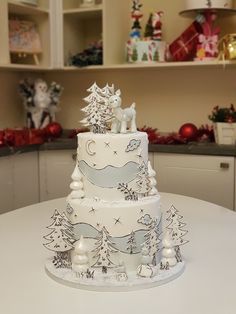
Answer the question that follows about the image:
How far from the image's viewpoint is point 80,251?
1.23 metres

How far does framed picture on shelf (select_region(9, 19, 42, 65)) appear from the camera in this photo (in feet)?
10.7

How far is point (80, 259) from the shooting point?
1224mm

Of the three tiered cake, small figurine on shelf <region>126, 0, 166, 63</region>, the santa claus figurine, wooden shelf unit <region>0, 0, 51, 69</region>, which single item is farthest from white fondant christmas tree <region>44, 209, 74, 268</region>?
the santa claus figurine

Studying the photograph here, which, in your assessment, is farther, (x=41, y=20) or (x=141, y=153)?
(x=41, y=20)

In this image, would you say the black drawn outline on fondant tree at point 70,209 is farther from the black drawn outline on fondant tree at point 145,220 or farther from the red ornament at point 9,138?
the red ornament at point 9,138

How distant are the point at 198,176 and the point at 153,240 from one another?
164 cm

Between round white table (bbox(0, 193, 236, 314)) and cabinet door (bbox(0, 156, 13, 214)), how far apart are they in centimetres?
115

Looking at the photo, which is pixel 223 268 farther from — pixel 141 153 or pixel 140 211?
pixel 141 153

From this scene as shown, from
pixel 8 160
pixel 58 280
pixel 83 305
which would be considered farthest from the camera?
pixel 8 160

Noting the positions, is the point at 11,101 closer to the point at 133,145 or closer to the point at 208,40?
the point at 208,40

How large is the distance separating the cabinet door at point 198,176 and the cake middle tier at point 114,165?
153 centimetres

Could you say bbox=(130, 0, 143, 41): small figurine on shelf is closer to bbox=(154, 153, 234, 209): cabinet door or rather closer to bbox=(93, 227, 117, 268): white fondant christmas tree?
bbox=(154, 153, 234, 209): cabinet door

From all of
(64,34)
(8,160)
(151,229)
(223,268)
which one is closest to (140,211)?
(151,229)

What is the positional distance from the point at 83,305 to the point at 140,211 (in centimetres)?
32
